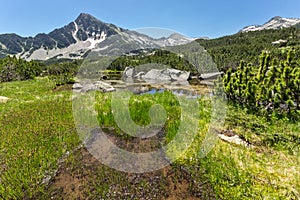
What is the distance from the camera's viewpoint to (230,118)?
10.2 m

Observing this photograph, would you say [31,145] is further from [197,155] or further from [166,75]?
[166,75]

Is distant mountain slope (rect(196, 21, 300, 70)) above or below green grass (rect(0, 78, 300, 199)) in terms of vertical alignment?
above

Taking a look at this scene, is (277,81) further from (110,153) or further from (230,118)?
(110,153)

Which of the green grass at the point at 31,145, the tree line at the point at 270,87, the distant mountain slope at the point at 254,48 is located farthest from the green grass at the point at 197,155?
the distant mountain slope at the point at 254,48

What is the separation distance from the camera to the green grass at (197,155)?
4.85 m

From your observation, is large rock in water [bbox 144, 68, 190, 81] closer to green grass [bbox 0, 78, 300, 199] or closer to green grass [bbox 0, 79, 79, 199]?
green grass [bbox 0, 79, 79, 199]

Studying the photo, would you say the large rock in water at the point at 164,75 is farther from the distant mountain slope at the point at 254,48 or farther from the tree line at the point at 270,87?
the tree line at the point at 270,87

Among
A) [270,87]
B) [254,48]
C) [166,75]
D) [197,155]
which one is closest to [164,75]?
[166,75]

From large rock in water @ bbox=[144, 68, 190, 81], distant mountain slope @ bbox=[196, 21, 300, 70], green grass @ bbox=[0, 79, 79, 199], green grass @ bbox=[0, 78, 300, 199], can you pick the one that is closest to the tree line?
green grass @ bbox=[0, 78, 300, 199]

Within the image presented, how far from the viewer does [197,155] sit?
6453 millimetres

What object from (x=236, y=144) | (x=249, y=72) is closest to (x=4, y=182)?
(x=236, y=144)

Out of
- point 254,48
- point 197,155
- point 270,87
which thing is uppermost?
point 254,48

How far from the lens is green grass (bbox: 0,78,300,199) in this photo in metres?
4.85

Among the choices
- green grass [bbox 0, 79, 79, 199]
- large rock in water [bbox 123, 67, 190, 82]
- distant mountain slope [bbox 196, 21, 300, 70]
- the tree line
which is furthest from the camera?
distant mountain slope [bbox 196, 21, 300, 70]
